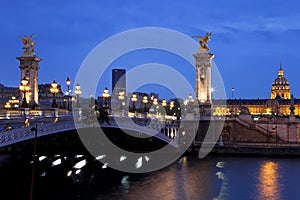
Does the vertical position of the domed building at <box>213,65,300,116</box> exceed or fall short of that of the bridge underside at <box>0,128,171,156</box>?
it exceeds it

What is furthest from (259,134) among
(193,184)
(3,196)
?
(3,196)

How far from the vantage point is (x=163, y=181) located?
37.6m

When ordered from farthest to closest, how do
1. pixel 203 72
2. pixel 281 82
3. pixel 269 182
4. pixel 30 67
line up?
1. pixel 281 82
2. pixel 203 72
3. pixel 30 67
4. pixel 269 182

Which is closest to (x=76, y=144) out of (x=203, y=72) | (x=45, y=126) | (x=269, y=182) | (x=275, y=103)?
(x=45, y=126)

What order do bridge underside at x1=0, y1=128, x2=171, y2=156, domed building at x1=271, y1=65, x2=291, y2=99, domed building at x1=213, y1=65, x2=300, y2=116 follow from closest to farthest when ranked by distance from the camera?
bridge underside at x1=0, y1=128, x2=171, y2=156
domed building at x1=213, y1=65, x2=300, y2=116
domed building at x1=271, y1=65, x2=291, y2=99

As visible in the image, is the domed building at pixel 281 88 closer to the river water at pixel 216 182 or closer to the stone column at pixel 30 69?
the river water at pixel 216 182

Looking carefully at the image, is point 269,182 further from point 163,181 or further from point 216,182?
point 163,181

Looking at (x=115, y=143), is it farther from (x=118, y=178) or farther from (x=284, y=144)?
(x=284, y=144)

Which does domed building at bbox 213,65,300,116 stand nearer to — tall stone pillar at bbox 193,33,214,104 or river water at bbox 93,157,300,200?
tall stone pillar at bbox 193,33,214,104

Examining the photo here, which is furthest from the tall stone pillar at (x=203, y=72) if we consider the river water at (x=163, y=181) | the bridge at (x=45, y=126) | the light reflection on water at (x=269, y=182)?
the bridge at (x=45, y=126)

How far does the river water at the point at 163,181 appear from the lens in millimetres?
32244

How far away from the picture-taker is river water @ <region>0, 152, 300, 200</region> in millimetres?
32244

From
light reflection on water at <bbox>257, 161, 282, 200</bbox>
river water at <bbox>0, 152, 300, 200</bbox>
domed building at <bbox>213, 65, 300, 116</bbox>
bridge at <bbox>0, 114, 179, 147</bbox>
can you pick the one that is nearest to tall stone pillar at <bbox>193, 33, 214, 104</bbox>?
river water at <bbox>0, 152, 300, 200</bbox>

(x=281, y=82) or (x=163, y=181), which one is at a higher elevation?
(x=281, y=82)
